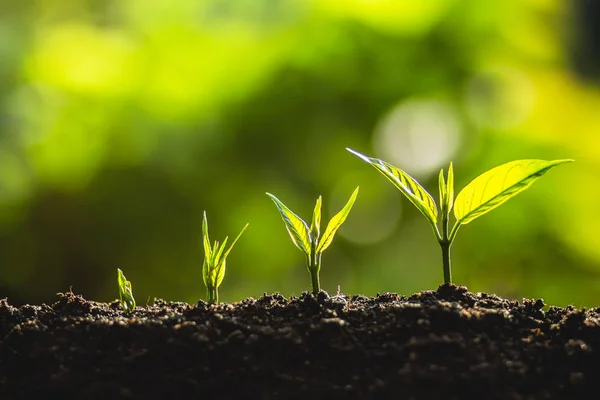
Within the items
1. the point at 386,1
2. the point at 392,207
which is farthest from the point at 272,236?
the point at 386,1

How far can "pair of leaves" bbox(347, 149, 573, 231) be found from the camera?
0.82 m

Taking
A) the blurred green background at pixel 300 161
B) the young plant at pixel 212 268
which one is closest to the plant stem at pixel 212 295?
the young plant at pixel 212 268

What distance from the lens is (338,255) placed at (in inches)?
116

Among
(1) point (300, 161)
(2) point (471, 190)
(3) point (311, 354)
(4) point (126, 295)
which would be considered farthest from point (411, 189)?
(1) point (300, 161)

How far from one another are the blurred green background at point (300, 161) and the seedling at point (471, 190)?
194 cm

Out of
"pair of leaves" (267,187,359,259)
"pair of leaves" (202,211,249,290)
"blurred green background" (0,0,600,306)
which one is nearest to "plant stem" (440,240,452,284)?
"pair of leaves" (267,187,359,259)

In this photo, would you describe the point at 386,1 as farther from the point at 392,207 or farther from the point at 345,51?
the point at 392,207

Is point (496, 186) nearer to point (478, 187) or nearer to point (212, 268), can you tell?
point (478, 187)

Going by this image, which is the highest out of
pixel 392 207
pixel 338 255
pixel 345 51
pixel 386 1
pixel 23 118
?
pixel 386 1

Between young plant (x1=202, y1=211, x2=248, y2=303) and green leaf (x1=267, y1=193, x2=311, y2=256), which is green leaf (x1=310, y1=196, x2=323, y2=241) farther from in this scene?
young plant (x1=202, y1=211, x2=248, y2=303)

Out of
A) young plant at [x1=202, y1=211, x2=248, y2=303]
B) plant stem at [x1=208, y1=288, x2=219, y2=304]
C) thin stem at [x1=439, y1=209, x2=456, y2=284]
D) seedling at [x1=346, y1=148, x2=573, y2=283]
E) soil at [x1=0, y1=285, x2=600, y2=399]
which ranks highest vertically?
seedling at [x1=346, y1=148, x2=573, y2=283]

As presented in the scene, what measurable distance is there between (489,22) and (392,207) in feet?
3.35

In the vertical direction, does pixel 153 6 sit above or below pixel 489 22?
above

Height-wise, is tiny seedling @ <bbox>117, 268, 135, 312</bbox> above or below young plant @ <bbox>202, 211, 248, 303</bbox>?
below
